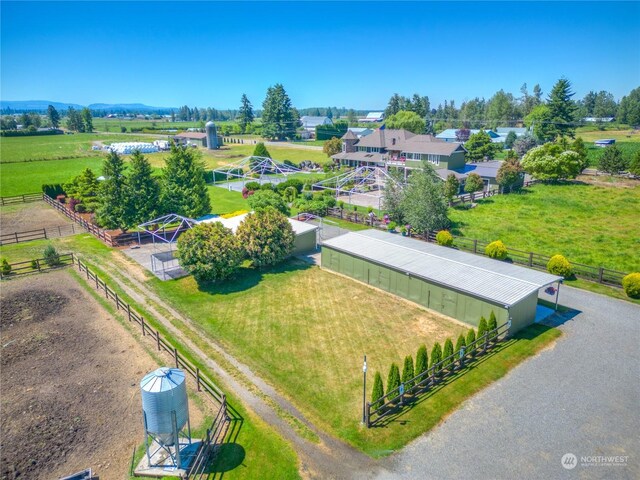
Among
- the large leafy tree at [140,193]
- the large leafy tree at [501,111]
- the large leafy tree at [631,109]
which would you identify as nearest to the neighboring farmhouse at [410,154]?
the large leafy tree at [140,193]

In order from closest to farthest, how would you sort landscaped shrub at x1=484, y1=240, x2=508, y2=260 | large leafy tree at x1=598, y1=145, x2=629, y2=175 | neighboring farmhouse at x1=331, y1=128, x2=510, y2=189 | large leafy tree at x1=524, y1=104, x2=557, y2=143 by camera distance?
landscaped shrub at x1=484, y1=240, x2=508, y2=260 < neighboring farmhouse at x1=331, y1=128, x2=510, y2=189 < large leafy tree at x1=598, y1=145, x2=629, y2=175 < large leafy tree at x1=524, y1=104, x2=557, y2=143

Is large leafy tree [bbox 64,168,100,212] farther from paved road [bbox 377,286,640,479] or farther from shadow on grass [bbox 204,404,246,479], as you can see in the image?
paved road [bbox 377,286,640,479]

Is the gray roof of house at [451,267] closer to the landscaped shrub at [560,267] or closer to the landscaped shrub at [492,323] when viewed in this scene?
the landscaped shrub at [492,323]

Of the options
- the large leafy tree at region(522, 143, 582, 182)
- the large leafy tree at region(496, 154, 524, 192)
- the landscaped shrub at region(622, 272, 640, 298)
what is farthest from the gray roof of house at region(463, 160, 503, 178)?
the landscaped shrub at region(622, 272, 640, 298)

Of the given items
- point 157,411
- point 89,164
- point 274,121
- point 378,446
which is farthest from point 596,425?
point 274,121

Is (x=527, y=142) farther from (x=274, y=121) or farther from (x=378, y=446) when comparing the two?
(x=378, y=446)

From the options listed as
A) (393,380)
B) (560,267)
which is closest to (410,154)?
(560,267)

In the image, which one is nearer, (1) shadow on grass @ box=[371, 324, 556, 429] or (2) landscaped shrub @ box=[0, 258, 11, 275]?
(1) shadow on grass @ box=[371, 324, 556, 429]
